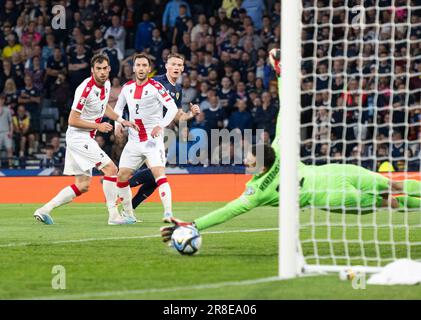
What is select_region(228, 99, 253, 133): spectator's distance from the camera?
19.8m

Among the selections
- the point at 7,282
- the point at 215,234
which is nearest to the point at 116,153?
the point at 215,234

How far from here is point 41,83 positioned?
2158cm

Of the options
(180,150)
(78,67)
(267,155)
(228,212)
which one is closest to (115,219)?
(228,212)

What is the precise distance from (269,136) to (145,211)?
16.2 ft

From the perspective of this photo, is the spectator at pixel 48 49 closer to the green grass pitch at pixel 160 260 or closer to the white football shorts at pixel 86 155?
the green grass pitch at pixel 160 260

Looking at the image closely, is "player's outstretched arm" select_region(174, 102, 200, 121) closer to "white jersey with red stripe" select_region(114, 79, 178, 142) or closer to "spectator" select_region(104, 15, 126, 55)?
"white jersey with red stripe" select_region(114, 79, 178, 142)

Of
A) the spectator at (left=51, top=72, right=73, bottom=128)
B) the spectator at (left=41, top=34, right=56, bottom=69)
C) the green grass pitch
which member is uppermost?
the spectator at (left=41, top=34, right=56, bottom=69)

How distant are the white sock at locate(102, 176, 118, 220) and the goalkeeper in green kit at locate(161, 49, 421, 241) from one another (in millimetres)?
3802

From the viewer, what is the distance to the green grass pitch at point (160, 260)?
7.28m

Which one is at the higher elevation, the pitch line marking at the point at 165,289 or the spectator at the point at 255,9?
the spectator at the point at 255,9

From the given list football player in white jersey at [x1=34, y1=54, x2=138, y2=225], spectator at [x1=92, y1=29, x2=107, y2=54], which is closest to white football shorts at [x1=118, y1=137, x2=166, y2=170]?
football player in white jersey at [x1=34, y1=54, x2=138, y2=225]

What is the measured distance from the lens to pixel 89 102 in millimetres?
13039

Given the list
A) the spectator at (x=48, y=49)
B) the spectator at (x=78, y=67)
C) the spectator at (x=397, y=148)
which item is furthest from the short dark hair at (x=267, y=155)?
the spectator at (x=48, y=49)

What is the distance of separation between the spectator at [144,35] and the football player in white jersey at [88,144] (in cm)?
864
